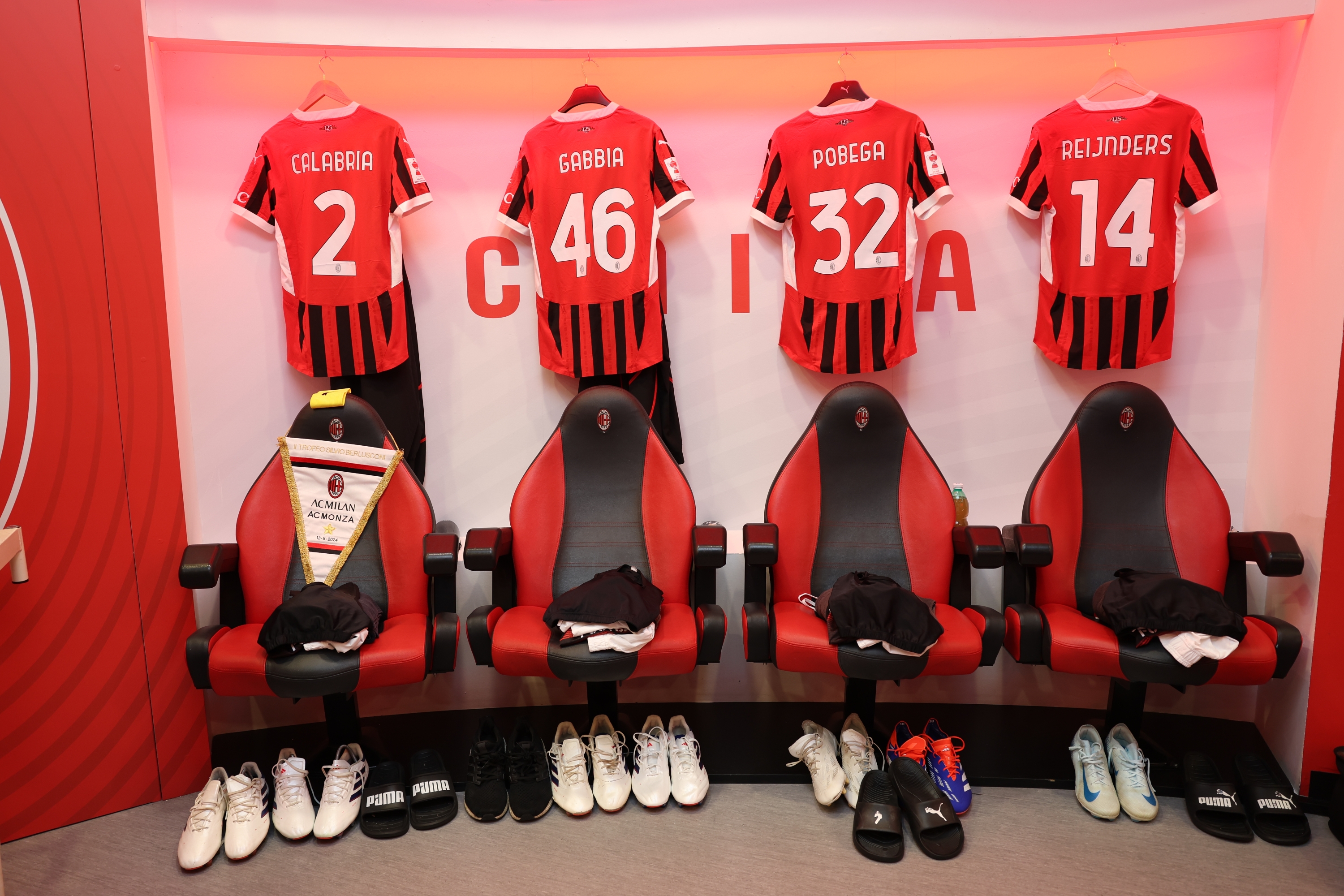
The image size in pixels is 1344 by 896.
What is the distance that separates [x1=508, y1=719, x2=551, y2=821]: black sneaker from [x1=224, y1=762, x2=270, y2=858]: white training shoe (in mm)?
667

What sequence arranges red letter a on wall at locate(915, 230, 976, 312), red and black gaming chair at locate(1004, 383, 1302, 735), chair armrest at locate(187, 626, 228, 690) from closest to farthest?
chair armrest at locate(187, 626, 228, 690), red and black gaming chair at locate(1004, 383, 1302, 735), red letter a on wall at locate(915, 230, 976, 312)

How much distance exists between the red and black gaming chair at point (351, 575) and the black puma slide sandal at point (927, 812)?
4.28 ft

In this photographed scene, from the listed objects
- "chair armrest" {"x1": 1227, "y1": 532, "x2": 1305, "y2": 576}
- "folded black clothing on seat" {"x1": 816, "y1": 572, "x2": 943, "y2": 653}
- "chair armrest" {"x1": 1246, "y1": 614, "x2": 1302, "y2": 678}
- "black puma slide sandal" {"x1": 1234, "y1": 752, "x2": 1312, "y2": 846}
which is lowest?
"black puma slide sandal" {"x1": 1234, "y1": 752, "x2": 1312, "y2": 846}

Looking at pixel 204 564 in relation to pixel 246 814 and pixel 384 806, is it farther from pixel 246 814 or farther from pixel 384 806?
pixel 384 806

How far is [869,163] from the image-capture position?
8.09 ft

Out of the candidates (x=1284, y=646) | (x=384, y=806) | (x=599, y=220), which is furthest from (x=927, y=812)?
(x=599, y=220)

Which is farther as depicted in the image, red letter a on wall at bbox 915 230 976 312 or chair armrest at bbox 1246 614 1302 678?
red letter a on wall at bbox 915 230 976 312

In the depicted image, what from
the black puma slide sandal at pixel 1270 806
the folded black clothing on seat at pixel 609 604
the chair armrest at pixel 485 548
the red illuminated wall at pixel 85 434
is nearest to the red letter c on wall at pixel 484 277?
the chair armrest at pixel 485 548

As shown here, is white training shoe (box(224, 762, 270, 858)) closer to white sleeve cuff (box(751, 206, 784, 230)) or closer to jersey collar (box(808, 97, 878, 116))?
white sleeve cuff (box(751, 206, 784, 230))

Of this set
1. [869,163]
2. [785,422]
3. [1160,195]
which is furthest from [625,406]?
[1160,195]

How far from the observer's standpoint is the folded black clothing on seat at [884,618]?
2059 millimetres

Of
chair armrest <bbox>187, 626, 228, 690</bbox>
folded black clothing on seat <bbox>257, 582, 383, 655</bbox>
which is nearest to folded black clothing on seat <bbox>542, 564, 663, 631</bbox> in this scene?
folded black clothing on seat <bbox>257, 582, 383, 655</bbox>

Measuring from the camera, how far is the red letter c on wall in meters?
2.71

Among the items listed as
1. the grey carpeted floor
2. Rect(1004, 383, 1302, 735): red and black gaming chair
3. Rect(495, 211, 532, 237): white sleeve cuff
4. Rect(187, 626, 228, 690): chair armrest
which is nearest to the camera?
the grey carpeted floor
